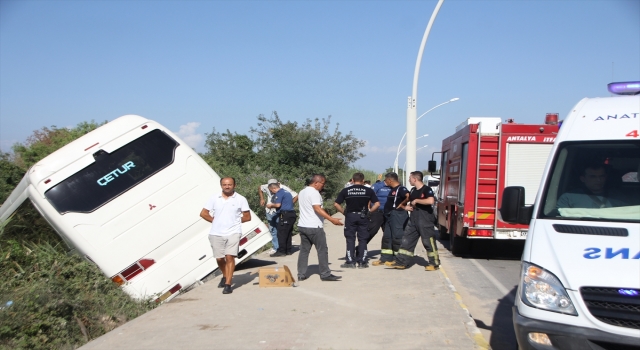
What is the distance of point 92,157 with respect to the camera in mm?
8211

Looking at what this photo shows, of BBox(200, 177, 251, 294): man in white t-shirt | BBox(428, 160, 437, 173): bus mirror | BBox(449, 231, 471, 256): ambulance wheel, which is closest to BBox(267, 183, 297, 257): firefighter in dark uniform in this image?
BBox(449, 231, 471, 256): ambulance wheel

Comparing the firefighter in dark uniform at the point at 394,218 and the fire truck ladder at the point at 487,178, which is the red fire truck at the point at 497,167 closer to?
the fire truck ladder at the point at 487,178

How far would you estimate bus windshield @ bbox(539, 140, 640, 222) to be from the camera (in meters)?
4.90

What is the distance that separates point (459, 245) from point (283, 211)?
412cm

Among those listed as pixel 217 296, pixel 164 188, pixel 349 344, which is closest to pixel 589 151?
pixel 349 344

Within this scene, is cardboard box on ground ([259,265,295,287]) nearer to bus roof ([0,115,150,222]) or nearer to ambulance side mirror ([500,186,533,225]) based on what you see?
bus roof ([0,115,150,222])

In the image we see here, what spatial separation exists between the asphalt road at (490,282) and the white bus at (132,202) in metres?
3.57

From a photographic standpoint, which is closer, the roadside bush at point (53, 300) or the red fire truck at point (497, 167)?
the roadside bush at point (53, 300)

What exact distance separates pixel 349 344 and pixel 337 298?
220 centimetres

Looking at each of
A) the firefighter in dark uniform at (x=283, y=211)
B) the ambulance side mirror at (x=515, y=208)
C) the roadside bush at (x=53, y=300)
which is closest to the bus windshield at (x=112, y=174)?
the roadside bush at (x=53, y=300)

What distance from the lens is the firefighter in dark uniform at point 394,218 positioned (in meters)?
10.9

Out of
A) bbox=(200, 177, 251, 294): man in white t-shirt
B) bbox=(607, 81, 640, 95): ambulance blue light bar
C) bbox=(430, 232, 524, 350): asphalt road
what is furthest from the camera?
bbox=(200, 177, 251, 294): man in white t-shirt

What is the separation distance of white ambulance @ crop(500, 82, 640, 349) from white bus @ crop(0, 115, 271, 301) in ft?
16.7

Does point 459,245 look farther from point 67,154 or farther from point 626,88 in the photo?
point 67,154
